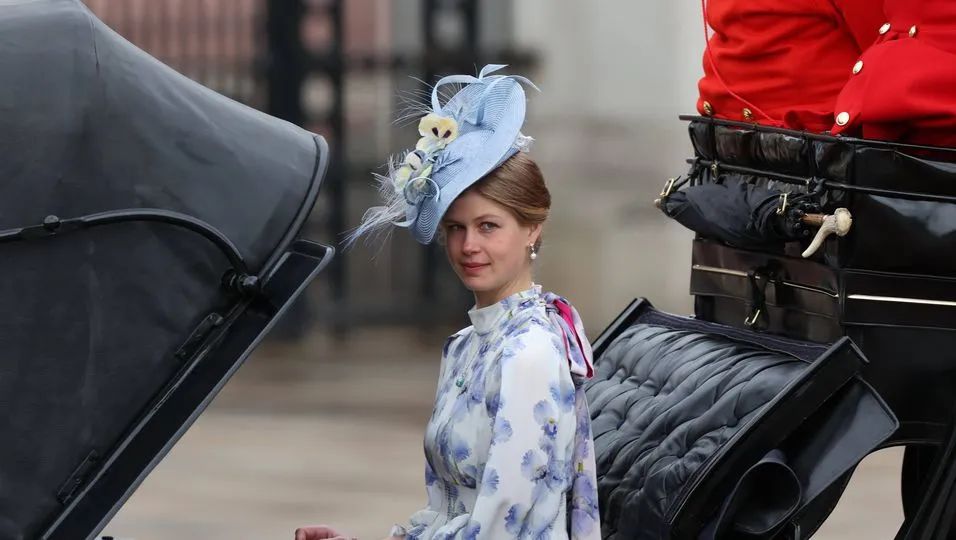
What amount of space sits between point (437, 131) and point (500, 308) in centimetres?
27

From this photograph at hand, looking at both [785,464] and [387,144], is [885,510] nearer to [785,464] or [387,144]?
[785,464]

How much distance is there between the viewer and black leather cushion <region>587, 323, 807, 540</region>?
93.3 inches

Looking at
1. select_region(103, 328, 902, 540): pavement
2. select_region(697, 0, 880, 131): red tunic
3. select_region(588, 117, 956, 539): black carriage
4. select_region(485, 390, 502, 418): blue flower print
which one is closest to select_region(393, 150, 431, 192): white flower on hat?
select_region(485, 390, 502, 418): blue flower print

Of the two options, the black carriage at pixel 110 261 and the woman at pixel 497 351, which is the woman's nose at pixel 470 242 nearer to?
the woman at pixel 497 351

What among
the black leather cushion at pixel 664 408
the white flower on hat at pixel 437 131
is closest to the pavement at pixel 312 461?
the black leather cushion at pixel 664 408

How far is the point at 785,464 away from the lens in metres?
2.31

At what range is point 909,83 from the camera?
93.8 inches

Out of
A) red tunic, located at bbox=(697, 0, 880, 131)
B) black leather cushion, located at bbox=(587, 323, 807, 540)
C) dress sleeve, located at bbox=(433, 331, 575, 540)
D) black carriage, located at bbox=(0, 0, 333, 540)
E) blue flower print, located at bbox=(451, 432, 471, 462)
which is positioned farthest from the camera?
red tunic, located at bbox=(697, 0, 880, 131)

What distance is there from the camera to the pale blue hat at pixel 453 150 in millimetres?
2270

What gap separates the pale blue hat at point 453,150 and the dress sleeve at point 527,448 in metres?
0.24

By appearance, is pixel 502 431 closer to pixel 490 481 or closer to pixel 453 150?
pixel 490 481

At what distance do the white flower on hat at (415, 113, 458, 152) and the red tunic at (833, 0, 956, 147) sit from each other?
0.60 metres

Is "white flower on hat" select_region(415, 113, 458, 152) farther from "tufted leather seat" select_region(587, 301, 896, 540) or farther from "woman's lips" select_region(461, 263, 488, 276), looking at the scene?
"tufted leather seat" select_region(587, 301, 896, 540)

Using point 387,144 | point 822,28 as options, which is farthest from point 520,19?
point 822,28
